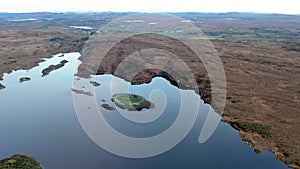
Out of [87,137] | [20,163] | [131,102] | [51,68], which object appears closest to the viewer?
[20,163]

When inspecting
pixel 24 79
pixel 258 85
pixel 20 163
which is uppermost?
pixel 258 85

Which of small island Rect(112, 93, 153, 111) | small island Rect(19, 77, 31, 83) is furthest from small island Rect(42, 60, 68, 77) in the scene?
small island Rect(112, 93, 153, 111)

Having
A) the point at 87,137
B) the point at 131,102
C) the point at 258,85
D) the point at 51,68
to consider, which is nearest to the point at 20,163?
the point at 87,137

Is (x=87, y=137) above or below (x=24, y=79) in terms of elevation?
below

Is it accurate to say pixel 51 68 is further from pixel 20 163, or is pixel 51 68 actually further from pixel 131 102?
pixel 20 163

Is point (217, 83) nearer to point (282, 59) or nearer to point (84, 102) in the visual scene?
point (84, 102)

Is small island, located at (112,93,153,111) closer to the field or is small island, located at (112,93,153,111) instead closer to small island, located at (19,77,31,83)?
the field

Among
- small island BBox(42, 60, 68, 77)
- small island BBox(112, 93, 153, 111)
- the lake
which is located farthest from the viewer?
small island BBox(42, 60, 68, 77)
